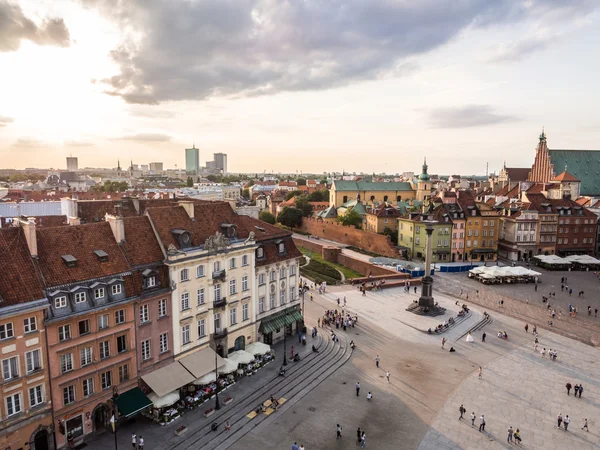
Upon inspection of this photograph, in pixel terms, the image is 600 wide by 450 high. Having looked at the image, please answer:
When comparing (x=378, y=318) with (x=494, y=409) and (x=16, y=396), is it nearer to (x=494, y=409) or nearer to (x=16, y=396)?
(x=494, y=409)

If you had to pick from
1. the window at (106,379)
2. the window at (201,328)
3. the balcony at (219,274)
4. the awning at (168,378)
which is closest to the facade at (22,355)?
the window at (106,379)

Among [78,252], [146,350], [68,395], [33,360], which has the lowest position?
[68,395]

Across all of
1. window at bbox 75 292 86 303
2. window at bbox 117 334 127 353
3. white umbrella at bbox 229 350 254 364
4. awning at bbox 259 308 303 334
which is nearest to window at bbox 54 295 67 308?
window at bbox 75 292 86 303

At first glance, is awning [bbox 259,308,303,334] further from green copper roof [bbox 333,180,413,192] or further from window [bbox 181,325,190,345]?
green copper roof [bbox 333,180,413,192]

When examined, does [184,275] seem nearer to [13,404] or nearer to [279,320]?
[13,404]

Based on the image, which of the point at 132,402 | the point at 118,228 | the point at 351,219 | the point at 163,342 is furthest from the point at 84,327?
the point at 351,219

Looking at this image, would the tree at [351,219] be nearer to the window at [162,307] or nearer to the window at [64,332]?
the window at [162,307]
